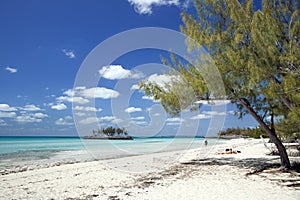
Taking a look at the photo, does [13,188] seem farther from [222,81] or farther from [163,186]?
[222,81]

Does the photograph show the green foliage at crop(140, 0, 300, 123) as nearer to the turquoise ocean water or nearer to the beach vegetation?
the beach vegetation

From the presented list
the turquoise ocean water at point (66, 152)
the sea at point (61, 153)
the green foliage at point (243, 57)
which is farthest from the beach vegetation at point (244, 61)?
the turquoise ocean water at point (66, 152)

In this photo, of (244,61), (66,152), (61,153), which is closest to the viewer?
(244,61)

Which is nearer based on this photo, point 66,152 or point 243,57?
point 243,57

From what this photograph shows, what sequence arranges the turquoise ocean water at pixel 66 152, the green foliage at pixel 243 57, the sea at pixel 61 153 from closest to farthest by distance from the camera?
the green foliage at pixel 243 57, the sea at pixel 61 153, the turquoise ocean water at pixel 66 152

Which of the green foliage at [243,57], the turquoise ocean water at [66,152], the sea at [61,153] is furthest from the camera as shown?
the turquoise ocean water at [66,152]

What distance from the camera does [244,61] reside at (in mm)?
5824

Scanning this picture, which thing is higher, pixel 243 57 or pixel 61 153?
pixel 243 57

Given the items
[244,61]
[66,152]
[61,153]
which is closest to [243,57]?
[244,61]

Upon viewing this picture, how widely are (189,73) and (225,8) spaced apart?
217 cm

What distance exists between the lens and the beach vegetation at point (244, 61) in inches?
190

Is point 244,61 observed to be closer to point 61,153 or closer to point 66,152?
point 61,153

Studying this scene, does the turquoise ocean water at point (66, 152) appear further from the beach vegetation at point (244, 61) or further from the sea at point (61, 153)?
the beach vegetation at point (244, 61)

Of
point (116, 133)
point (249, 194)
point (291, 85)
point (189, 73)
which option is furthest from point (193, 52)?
point (116, 133)
